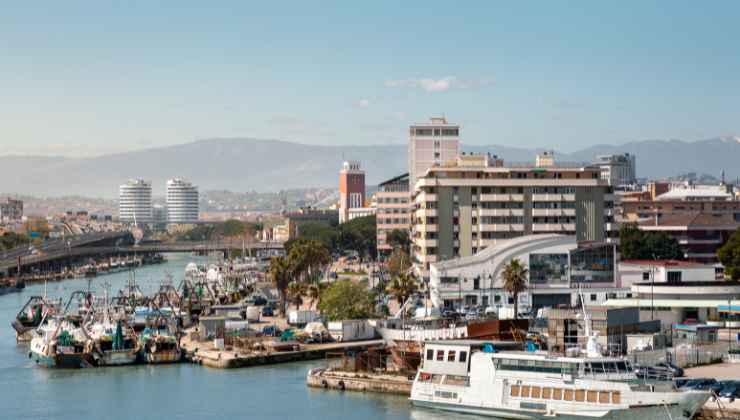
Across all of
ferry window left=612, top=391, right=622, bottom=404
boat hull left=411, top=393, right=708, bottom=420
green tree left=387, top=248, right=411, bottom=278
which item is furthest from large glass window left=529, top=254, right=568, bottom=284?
ferry window left=612, top=391, right=622, bottom=404

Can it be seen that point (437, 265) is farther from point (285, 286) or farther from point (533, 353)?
point (533, 353)

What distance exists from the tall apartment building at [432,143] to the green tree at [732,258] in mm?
30571

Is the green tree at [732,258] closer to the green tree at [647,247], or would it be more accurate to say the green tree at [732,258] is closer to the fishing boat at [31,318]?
the green tree at [647,247]

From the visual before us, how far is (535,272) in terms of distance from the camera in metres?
58.0

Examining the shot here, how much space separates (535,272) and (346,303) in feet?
33.5

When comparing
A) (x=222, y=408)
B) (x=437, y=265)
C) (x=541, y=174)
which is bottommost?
(x=222, y=408)

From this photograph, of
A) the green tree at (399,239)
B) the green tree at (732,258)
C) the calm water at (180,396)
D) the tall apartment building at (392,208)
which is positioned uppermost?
the tall apartment building at (392,208)

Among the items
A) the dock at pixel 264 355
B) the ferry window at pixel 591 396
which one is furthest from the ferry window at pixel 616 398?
the dock at pixel 264 355

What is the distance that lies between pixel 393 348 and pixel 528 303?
18.1 meters

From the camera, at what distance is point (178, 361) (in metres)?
46.4

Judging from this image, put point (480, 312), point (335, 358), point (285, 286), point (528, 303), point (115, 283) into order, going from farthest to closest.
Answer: point (115, 283)
point (285, 286)
point (528, 303)
point (480, 312)
point (335, 358)

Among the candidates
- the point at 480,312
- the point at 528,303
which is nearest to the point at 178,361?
the point at 480,312

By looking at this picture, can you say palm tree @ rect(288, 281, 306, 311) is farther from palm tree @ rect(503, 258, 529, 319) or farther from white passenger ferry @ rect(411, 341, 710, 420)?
white passenger ferry @ rect(411, 341, 710, 420)

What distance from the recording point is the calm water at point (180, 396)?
35.4 m
